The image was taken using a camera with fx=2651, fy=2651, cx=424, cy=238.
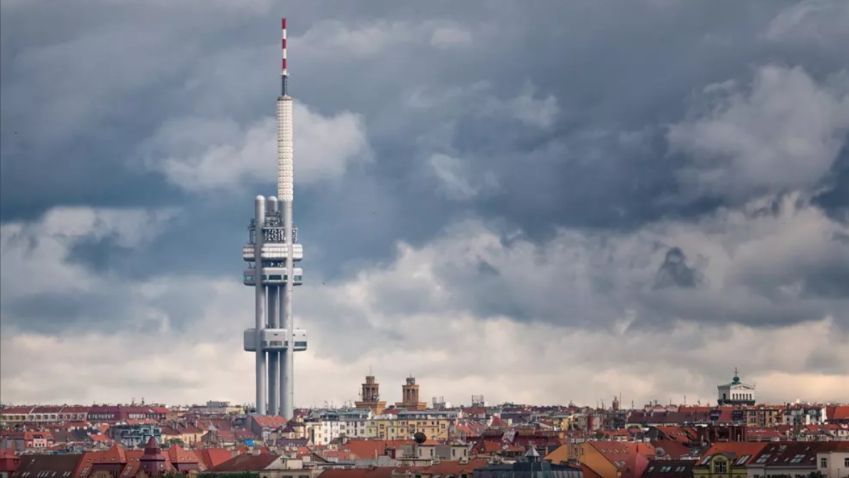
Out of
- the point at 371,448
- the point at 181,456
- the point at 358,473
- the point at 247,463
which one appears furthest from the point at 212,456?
the point at 358,473

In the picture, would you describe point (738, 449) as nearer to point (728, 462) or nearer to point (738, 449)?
point (738, 449)

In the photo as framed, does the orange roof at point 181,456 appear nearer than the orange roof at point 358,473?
No

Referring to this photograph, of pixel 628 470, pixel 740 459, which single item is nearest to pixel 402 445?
pixel 628 470

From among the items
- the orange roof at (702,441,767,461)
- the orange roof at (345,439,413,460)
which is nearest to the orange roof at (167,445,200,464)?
the orange roof at (345,439,413,460)

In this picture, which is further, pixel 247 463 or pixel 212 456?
pixel 212 456

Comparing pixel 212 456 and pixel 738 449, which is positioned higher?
pixel 212 456

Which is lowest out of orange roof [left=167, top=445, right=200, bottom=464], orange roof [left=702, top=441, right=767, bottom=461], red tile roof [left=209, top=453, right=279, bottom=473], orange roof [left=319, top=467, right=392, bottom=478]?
orange roof [left=702, top=441, right=767, bottom=461]

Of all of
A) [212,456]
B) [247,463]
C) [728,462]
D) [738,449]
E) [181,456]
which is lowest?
[728,462]

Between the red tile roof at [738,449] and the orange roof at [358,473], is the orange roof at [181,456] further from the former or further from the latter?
the red tile roof at [738,449]

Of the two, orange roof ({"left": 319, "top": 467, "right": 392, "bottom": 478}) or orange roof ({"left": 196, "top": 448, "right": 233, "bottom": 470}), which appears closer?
orange roof ({"left": 319, "top": 467, "right": 392, "bottom": 478})

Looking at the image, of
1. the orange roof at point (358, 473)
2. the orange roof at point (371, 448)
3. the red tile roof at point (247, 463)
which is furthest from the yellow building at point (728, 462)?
the orange roof at point (371, 448)

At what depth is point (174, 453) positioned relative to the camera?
174 m

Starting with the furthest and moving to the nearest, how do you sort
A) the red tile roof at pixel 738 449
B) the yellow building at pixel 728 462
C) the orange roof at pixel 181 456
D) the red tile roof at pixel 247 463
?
1. the orange roof at pixel 181 456
2. the red tile roof at pixel 247 463
3. the red tile roof at pixel 738 449
4. the yellow building at pixel 728 462

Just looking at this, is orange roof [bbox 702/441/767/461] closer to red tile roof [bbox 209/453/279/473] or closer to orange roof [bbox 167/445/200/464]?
red tile roof [bbox 209/453/279/473]
